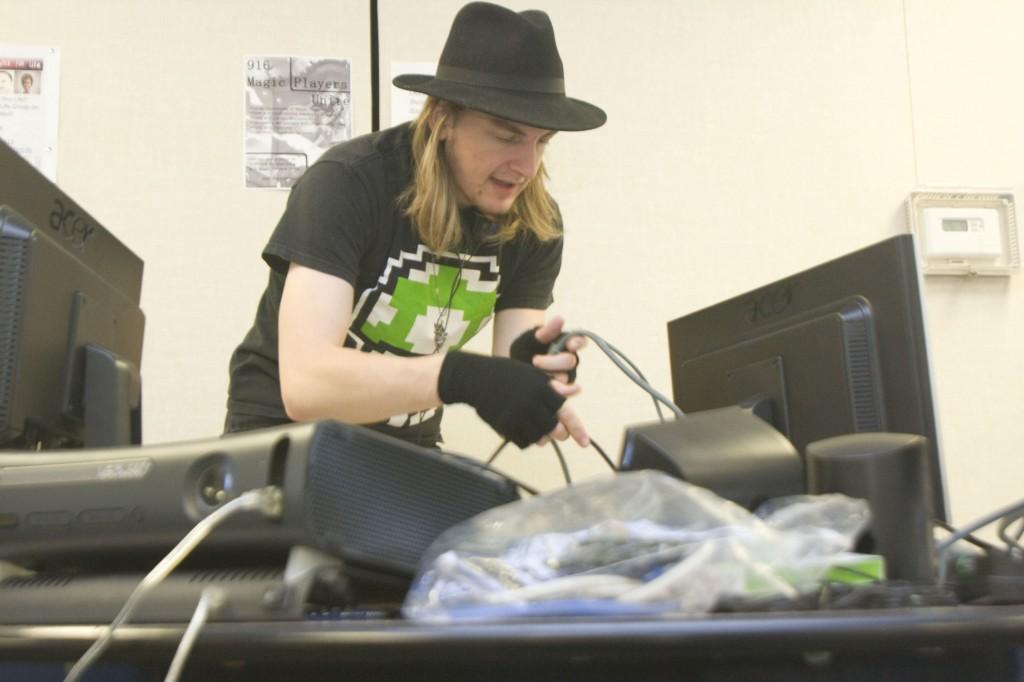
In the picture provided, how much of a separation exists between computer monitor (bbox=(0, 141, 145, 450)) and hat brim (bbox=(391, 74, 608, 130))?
48 cm

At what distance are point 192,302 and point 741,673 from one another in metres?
1.67

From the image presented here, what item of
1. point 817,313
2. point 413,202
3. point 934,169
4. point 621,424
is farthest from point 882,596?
point 934,169

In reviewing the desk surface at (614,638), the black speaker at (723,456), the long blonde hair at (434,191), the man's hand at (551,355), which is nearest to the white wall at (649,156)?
the long blonde hair at (434,191)

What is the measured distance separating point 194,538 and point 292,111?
166 centimetres

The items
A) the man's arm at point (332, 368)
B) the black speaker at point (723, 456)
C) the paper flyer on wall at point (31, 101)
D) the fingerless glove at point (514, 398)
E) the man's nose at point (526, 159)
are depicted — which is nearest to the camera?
the black speaker at point (723, 456)

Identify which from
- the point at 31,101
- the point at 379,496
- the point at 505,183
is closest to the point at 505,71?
the point at 505,183

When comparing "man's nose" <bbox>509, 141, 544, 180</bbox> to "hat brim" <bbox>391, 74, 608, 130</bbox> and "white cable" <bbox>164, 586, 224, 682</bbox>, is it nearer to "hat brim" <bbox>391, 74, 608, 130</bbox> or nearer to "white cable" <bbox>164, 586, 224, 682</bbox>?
"hat brim" <bbox>391, 74, 608, 130</bbox>

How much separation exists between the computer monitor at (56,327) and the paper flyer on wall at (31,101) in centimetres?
116

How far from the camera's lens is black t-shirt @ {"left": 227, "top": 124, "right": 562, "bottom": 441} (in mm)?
1270

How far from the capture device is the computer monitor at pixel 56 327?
82 centimetres

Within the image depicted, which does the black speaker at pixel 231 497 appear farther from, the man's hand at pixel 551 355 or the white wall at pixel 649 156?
the white wall at pixel 649 156

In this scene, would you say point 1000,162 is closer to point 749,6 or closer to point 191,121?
point 749,6

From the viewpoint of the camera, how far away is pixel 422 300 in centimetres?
142

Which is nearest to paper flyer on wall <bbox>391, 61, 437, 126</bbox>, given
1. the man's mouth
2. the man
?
the man
